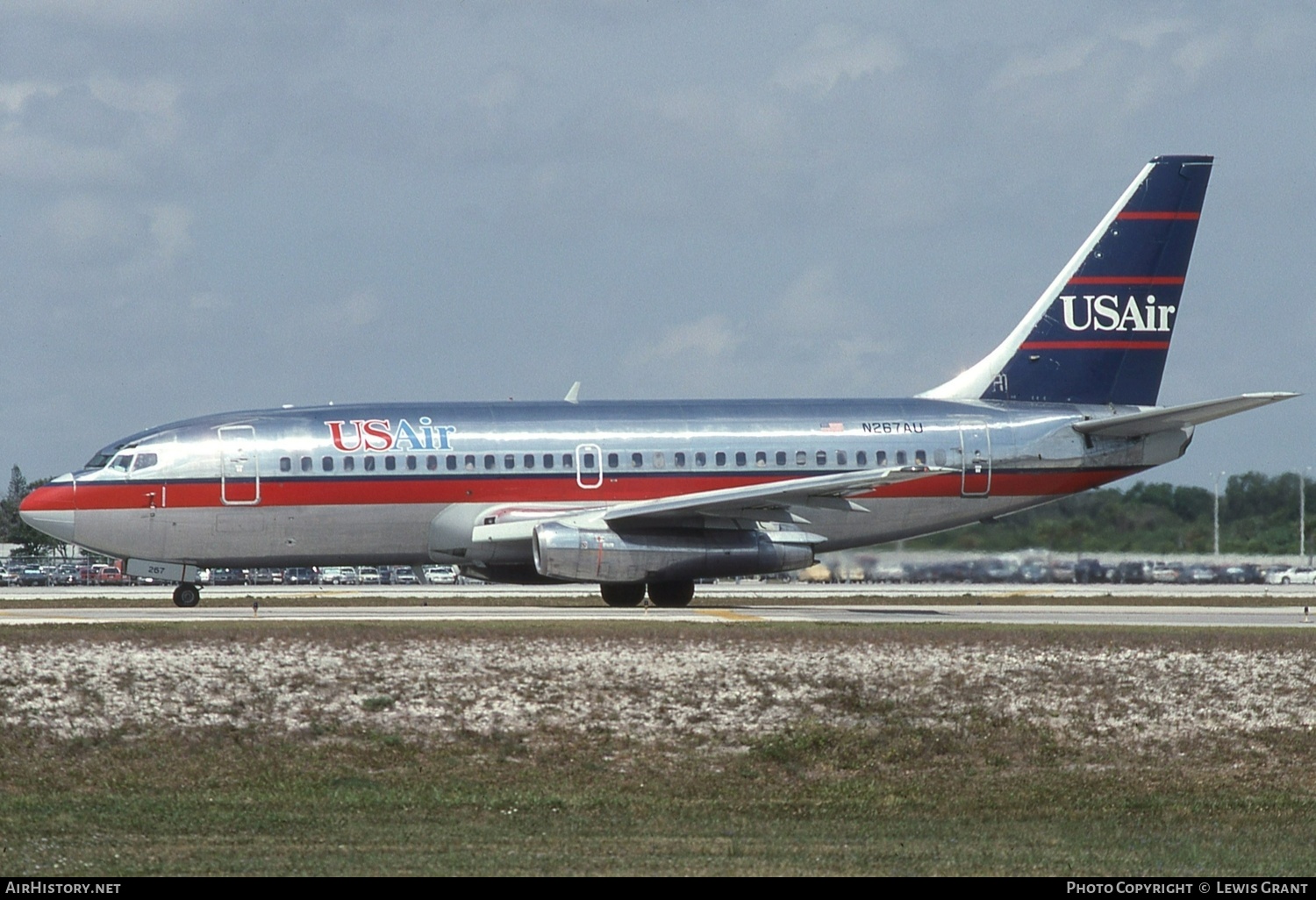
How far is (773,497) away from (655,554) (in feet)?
8.66

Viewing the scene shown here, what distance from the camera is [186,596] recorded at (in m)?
35.8

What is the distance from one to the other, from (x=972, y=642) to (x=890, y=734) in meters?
4.07

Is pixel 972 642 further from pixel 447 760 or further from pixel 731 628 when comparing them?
pixel 447 760

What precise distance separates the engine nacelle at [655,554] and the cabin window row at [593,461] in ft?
6.60

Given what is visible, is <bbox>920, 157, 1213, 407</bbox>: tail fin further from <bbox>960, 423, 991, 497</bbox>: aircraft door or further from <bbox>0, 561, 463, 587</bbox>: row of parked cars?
<bbox>0, 561, 463, 587</bbox>: row of parked cars

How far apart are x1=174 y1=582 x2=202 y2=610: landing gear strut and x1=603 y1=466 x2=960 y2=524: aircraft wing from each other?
889 centimetres

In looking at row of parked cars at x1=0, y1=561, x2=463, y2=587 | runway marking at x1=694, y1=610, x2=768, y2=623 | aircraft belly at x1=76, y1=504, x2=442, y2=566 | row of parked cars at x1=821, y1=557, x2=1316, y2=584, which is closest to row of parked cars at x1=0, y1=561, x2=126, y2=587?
row of parked cars at x1=0, y1=561, x2=463, y2=587

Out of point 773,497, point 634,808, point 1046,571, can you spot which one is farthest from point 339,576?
point 634,808

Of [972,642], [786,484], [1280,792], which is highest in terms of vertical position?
[786,484]

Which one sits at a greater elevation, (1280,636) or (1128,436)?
(1128,436)

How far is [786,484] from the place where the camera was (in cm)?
3347

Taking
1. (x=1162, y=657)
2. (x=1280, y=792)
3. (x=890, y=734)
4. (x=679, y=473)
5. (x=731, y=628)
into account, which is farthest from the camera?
(x=679, y=473)

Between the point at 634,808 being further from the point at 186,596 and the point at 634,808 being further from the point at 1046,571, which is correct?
the point at 1046,571

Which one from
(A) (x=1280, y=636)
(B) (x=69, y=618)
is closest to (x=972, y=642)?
(A) (x=1280, y=636)
